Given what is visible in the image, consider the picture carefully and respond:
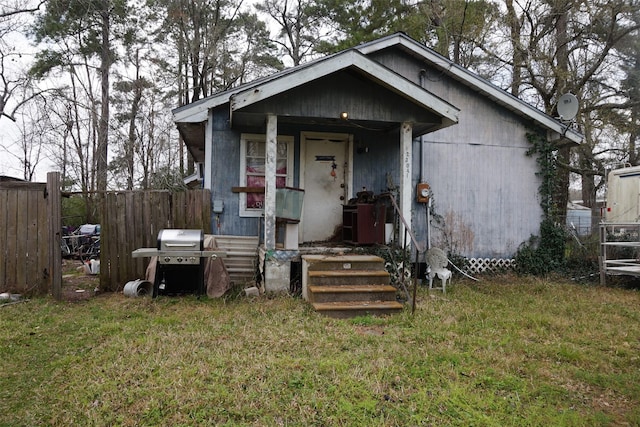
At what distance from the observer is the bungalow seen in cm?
633

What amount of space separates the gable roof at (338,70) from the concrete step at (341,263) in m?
2.44

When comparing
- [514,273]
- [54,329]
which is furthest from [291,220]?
[514,273]

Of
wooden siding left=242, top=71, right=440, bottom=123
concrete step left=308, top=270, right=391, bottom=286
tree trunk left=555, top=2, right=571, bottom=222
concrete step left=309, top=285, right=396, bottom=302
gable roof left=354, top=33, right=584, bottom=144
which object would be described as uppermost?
tree trunk left=555, top=2, right=571, bottom=222

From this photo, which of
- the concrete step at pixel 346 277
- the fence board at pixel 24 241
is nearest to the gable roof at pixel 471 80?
the concrete step at pixel 346 277

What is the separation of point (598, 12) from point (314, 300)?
11.1 m

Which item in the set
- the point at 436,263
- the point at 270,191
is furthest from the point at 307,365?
the point at 436,263

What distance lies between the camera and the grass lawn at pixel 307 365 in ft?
9.07

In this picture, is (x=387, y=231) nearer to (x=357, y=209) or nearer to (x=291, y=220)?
(x=357, y=209)

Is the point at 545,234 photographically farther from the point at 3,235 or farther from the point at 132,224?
the point at 3,235

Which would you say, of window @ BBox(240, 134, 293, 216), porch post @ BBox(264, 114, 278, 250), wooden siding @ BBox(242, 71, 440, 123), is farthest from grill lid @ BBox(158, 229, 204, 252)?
wooden siding @ BBox(242, 71, 440, 123)

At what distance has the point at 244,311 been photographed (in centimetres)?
523

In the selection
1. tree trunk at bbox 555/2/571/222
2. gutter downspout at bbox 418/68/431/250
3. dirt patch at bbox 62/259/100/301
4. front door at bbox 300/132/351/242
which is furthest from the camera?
tree trunk at bbox 555/2/571/222

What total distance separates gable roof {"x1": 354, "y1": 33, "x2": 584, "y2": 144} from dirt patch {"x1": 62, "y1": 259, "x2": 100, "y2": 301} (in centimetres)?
653

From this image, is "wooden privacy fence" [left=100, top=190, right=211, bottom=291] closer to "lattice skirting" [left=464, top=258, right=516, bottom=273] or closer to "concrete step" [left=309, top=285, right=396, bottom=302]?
"concrete step" [left=309, top=285, right=396, bottom=302]
